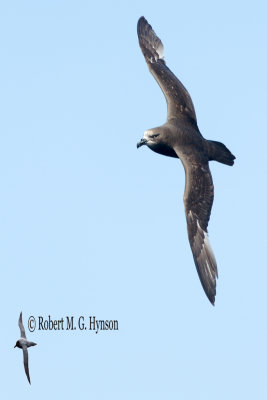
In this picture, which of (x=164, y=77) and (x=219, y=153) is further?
(x=164, y=77)

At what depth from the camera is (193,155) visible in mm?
22188

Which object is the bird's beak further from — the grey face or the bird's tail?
the bird's tail

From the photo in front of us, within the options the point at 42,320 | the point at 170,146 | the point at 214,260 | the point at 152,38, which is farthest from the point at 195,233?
the point at 152,38

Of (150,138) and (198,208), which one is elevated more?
(150,138)

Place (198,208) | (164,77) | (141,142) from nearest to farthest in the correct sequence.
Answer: (198,208) < (141,142) < (164,77)

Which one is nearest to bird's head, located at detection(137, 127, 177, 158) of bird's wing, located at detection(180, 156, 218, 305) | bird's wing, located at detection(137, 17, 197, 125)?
bird's wing, located at detection(180, 156, 218, 305)

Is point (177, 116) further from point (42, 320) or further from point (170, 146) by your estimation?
point (42, 320)

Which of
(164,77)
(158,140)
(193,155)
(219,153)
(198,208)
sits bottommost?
(198,208)

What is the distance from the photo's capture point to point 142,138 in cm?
2273

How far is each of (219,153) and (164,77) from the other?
327 cm

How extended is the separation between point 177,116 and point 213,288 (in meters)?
4.99

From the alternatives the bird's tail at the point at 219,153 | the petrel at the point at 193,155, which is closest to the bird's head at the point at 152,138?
the petrel at the point at 193,155

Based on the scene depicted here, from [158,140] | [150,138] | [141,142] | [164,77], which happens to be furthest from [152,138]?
[164,77]

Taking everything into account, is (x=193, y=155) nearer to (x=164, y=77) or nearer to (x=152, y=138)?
(x=152, y=138)
